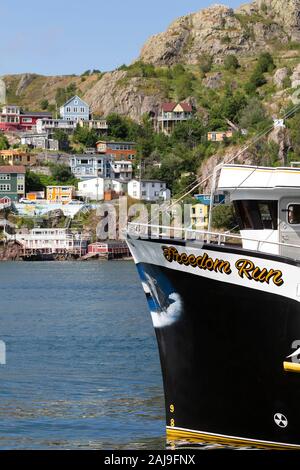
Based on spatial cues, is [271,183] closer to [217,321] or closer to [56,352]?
[217,321]

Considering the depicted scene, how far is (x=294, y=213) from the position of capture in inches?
1023

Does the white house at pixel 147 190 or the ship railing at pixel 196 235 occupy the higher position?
the ship railing at pixel 196 235

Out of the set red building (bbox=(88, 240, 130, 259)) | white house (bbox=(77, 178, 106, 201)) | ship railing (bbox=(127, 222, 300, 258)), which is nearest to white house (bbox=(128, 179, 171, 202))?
white house (bbox=(77, 178, 106, 201))

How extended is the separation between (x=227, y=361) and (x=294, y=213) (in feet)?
11.1

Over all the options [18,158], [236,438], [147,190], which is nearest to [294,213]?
[236,438]

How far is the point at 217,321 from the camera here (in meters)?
25.5

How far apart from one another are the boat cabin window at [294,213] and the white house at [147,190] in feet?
489

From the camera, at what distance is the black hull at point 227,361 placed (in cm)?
2452

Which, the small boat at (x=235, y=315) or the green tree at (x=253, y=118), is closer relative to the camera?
the small boat at (x=235, y=315)

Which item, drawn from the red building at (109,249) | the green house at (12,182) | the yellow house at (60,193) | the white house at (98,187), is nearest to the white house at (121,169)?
the white house at (98,187)

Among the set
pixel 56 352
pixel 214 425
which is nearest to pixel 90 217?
pixel 56 352

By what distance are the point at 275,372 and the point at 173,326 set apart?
115 inches

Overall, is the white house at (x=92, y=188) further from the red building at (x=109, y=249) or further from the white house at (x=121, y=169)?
the red building at (x=109, y=249)

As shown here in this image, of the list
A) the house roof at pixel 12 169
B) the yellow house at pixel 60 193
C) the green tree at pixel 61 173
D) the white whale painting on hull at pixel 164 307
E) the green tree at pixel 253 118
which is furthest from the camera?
the green tree at pixel 61 173
